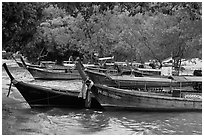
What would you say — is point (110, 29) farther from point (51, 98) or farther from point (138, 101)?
point (138, 101)

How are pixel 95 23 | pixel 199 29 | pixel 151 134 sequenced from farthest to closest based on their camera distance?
pixel 95 23
pixel 199 29
pixel 151 134

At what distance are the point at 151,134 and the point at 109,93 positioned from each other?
3.08 m

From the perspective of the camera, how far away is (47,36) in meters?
34.0

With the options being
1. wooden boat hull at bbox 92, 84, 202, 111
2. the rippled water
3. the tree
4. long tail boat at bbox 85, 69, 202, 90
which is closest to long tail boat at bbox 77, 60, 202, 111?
wooden boat hull at bbox 92, 84, 202, 111

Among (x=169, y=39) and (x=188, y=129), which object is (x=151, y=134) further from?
(x=169, y=39)

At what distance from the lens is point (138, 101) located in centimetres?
1299

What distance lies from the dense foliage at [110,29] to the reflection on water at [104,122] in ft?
9.06

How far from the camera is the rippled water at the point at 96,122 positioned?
1049cm

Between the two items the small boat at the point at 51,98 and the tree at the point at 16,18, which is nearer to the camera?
the tree at the point at 16,18

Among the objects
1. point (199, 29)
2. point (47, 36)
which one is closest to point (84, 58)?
point (47, 36)

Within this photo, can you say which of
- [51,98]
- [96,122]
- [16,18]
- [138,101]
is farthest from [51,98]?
[16,18]

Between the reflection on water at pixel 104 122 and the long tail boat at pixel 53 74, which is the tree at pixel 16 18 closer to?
the reflection on water at pixel 104 122

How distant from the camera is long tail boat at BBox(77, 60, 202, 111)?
504 inches

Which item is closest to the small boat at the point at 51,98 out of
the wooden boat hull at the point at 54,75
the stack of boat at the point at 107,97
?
the stack of boat at the point at 107,97
